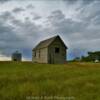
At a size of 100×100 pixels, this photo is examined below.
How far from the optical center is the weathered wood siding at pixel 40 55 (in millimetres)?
50606

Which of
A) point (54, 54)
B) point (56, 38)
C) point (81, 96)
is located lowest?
point (81, 96)

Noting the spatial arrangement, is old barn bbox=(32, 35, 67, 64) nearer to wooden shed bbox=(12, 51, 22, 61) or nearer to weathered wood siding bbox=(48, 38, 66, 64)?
weathered wood siding bbox=(48, 38, 66, 64)

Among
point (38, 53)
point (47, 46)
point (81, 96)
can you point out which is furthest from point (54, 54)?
point (81, 96)

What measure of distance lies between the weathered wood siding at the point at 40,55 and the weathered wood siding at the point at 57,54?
88 centimetres

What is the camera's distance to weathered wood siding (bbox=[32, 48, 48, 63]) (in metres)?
50.6

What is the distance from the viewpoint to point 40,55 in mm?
53906

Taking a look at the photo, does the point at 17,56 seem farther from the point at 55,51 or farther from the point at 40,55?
the point at 55,51

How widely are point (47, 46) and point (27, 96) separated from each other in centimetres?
3570

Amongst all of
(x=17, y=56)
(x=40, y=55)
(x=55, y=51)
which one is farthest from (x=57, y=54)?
(x=17, y=56)

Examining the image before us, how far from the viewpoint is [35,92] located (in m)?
14.8

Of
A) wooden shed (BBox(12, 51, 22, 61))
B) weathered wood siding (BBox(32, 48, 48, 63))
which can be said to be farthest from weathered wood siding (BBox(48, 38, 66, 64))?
wooden shed (BBox(12, 51, 22, 61))

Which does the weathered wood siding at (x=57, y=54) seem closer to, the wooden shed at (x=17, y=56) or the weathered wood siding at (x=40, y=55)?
the weathered wood siding at (x=40, y=55)

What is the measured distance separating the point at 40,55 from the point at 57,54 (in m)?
5.06

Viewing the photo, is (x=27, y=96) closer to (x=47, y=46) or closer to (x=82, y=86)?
(x=82, y=86)
